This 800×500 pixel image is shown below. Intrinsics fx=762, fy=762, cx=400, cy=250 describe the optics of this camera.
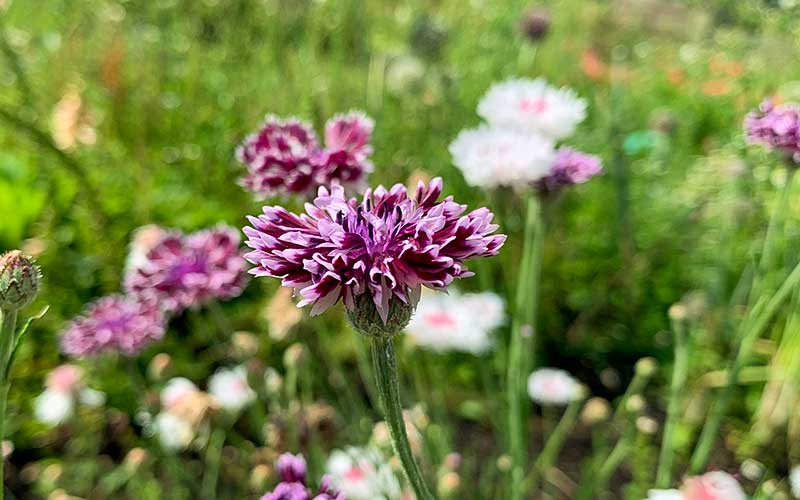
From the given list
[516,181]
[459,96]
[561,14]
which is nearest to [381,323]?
[516,181]

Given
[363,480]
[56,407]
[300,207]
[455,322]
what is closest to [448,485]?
[363,480]

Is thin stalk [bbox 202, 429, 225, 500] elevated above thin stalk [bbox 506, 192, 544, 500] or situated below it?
below

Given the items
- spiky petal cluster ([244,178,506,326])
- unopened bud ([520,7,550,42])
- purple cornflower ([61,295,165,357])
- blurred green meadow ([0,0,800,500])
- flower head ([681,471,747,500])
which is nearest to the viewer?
spiky petal cluster ([244,178,506,326])

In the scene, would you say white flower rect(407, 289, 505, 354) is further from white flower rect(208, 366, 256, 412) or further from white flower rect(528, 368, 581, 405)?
white flower rect(208, 366, 256, 412)

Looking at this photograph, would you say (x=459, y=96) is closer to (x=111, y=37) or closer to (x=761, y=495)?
(x=111, y=37)

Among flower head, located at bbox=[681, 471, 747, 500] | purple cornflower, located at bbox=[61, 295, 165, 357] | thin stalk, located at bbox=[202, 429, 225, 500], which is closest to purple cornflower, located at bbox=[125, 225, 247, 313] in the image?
purple cornflower, located at bbox=[61, 295, 165, 357]

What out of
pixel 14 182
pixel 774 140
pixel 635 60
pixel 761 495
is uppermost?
pixel 635 60

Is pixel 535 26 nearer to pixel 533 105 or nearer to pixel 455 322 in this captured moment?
pixel 533 105
